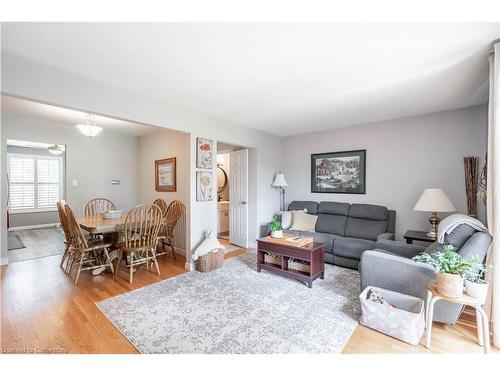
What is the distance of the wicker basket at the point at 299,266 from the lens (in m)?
2.86

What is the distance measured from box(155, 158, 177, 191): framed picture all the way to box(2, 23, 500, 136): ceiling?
1669 mm

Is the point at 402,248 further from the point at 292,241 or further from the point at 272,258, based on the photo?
the point at 272,258

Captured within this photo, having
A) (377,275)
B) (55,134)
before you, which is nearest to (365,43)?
(377,275)

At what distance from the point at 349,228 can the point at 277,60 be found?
9.62 feet

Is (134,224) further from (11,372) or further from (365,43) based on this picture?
(365,43)

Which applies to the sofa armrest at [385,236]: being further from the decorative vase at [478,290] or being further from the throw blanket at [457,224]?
the decorative vase at [478,290]

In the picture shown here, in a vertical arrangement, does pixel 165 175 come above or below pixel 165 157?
below

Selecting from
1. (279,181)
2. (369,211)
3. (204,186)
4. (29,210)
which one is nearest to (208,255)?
→ (204,186)

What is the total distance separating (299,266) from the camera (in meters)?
2.91

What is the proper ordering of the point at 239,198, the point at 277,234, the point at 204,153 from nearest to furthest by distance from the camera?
the point at 277,234
the point at 204,153
the point at 239,198

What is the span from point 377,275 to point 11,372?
254cm

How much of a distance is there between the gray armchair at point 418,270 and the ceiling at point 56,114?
3419 mm

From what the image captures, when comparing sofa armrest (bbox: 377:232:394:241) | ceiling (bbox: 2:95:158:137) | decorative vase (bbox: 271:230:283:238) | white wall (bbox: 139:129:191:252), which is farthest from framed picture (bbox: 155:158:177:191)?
sofa armrest (bbox: 377:232:394:241)

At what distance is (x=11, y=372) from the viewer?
92cm
